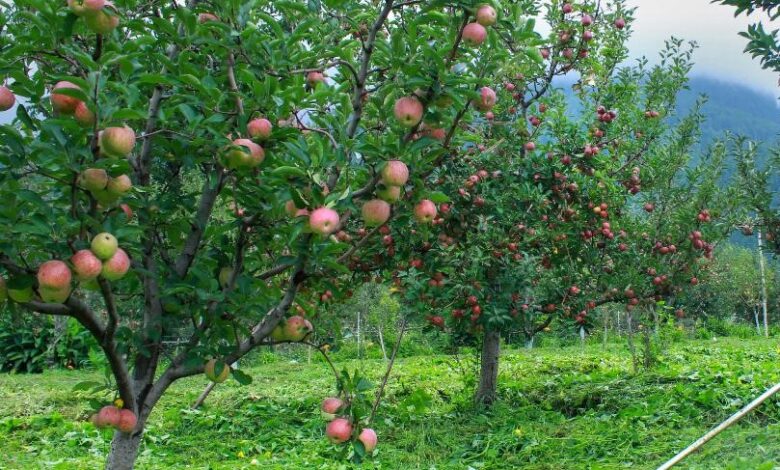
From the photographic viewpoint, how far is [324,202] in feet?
6.69

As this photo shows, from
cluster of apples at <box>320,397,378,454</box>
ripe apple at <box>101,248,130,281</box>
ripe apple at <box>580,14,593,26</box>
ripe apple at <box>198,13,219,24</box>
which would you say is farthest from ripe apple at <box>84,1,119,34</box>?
ripe apple at <box>580,14,593,26</box>

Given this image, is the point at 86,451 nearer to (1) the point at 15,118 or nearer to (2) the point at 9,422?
(2) the point at 9,422

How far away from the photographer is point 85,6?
1845mm

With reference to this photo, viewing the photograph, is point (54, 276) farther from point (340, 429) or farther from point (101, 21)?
point (340, 429)

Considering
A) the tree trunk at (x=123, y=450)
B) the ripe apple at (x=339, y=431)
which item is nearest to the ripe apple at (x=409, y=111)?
the ripe apple at (x=339, y=431)

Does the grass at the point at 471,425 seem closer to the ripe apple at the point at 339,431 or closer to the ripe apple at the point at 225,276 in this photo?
the ripe apple at the point at 339,431

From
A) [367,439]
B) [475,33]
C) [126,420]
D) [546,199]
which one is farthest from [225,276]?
[546,199]

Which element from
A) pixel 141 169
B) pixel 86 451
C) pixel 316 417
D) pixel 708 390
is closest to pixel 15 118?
pixel 141 169

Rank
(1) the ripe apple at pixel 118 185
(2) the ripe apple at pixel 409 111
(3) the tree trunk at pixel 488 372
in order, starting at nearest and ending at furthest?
(1) the ripe apple at pixel 118 185 < (2) the ripe apple at pixel 409 111 < (3) the tree trunk at pixel 488 372

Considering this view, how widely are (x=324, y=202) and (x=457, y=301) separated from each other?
3566mm

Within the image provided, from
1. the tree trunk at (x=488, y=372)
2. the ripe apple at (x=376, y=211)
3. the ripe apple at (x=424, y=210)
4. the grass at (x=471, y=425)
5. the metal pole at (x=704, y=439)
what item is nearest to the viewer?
the ripe apple at (x=376, y=211)

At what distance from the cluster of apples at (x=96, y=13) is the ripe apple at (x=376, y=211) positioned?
0.91 m

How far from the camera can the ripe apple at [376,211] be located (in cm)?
219

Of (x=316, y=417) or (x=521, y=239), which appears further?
(x=316, y=417)
